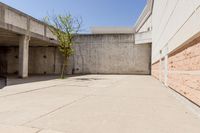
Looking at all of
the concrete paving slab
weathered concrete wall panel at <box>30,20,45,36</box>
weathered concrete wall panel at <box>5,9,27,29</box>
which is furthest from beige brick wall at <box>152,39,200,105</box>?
weathered concrete wall panel at <box>30,20,45,36</box>

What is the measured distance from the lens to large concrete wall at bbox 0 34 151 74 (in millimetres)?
23828

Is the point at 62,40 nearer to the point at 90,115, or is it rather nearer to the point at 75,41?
the point at 75,41

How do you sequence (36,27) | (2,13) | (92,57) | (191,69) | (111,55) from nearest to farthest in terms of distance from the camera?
1. (191,69)
2. (2,13)
3. (36,27)
4. (111,55)
5. (92,57)

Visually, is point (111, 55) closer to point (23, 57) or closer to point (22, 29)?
point (23, 57)

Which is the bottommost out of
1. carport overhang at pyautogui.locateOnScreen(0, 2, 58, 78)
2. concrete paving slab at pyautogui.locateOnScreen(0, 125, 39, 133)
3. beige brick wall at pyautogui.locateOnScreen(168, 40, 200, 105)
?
concrete paving slab at pyautogui.locateOnScreen(0, 125, 39, 133)

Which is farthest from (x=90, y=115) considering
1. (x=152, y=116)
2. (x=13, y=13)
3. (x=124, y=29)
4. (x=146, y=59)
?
(x=124, y=29)

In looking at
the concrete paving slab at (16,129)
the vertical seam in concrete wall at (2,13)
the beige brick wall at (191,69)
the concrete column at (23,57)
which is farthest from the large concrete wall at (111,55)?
the concrete paving slab at (16,129)

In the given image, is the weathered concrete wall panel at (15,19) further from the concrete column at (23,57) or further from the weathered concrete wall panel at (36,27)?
the weathered concrete wall panel at (36,27)

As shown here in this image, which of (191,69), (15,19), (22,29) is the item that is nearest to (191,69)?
(191,69)

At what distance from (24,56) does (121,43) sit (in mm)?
11886

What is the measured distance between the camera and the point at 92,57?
80.0ft

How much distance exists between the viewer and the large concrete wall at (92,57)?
2383 centimetres

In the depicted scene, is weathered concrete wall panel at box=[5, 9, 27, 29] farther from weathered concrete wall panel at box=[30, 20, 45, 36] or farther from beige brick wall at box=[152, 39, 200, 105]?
beige brick wall at box=[152, 39, 200, 105]

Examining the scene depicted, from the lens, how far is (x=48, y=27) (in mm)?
18938
